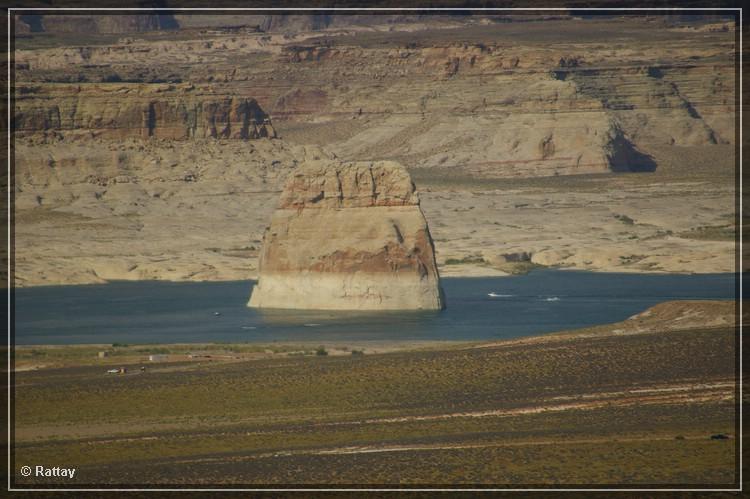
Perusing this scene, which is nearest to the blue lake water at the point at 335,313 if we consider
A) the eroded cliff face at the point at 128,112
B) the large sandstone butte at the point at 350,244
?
the large sandstone butte at the point at 350,244

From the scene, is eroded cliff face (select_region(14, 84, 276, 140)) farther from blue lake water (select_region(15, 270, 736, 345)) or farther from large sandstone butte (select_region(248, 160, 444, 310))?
large sandstone butte (select_region(248, 160, 444, 310))

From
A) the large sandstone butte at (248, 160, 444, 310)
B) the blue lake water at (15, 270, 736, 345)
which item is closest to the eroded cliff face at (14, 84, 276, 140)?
the blue lake water at (15, 270, 736, 345)

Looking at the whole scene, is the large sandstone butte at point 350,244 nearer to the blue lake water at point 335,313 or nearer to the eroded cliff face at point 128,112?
the blue lake water at point 335,313

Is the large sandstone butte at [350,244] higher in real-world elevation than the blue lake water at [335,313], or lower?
higher

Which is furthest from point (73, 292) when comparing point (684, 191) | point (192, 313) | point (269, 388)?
point (684, 191)

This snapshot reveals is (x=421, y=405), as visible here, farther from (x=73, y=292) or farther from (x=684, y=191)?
(x=684, y=191)
